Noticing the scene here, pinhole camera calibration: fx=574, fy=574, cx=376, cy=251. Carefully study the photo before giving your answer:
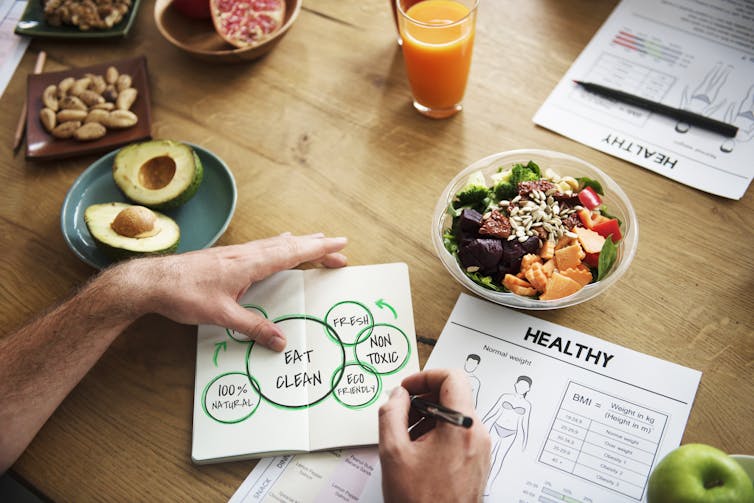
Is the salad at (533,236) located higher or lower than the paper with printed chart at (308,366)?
higher

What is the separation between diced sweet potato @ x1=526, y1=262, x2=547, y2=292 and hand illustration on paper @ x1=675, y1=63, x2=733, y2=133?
1.56 ft

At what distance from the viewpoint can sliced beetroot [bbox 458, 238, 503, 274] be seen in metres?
0.86

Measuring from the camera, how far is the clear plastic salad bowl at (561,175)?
0.87 m

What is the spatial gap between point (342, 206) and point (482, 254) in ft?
1.06

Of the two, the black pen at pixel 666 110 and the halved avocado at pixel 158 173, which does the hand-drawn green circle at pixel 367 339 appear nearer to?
the halved avocado at pixel 158 173

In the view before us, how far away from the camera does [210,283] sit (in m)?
0.91

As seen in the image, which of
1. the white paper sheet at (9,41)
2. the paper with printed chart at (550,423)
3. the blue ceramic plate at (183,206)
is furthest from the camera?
the white paper sheet at (9,41)

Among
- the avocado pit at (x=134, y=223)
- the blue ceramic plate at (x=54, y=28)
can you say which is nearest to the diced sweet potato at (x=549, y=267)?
the avocado pit at (x=134, y=223)

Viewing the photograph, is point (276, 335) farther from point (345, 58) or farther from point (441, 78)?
point (345, 58)

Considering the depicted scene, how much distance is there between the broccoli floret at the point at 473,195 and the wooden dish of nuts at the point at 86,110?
0.67 metres

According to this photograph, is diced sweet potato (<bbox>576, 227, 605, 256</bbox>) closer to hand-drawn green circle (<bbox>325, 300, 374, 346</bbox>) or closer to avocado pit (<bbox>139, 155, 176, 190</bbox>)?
hand-drawn green circle (<bbox>325, 300, 374, 346</bbox>)

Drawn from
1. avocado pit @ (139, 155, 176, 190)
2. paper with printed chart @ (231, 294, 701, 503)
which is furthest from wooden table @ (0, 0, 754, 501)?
avocado pit @ (139, 155, 176, 190)

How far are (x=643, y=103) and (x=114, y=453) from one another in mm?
1115


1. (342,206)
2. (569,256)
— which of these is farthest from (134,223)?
(569,256)
